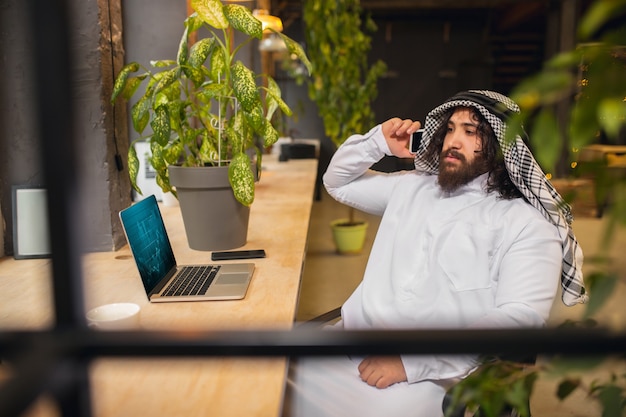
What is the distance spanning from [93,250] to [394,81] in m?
9.23

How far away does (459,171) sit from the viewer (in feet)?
5.89

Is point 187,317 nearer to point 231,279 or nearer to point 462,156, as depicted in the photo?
point 231,279

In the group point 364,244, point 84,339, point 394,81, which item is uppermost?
point 394,81

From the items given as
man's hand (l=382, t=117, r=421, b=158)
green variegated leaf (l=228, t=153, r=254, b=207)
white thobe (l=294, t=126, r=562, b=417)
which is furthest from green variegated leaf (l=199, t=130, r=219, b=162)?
man's hand (l=382, t=117, r=421, b=158)

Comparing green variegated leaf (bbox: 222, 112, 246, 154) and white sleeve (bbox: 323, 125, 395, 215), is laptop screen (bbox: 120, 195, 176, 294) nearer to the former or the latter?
green variegated leaf (bbox: 222, 112, 246, 154)

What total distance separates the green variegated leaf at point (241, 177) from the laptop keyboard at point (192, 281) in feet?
0.87

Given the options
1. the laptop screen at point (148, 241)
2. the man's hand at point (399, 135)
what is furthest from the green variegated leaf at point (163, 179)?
the man's hand at point (399, 135)

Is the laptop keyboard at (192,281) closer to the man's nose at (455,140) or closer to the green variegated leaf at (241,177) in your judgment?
the green variegated leaf at (241,177)

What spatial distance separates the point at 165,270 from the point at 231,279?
21 centimetres

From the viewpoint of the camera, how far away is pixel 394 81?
1055 centimetres

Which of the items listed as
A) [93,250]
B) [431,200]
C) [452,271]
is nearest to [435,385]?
[452,271]

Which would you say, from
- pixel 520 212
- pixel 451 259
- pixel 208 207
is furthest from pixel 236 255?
pixel 520 212

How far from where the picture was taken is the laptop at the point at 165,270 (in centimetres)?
151

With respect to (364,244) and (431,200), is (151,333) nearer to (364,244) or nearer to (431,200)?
(431,200)
